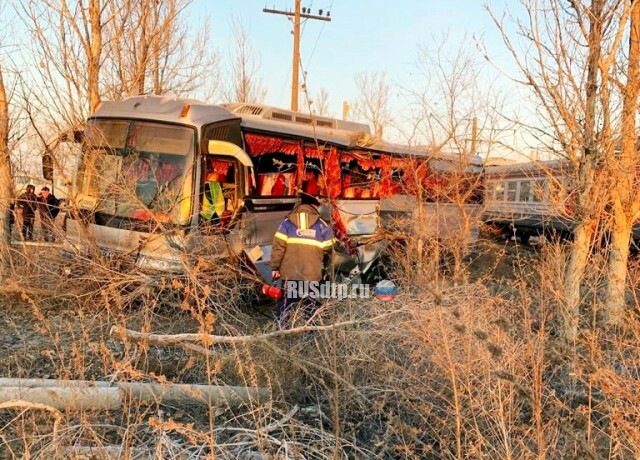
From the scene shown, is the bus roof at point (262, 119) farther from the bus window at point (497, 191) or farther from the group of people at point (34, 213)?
the group of people at point (34, 213)

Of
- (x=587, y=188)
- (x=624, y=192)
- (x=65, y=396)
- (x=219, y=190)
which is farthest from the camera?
(x=219, y=190)

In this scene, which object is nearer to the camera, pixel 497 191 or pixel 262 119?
pixel 262 119

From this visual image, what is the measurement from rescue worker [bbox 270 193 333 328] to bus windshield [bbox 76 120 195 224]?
5.07 feet

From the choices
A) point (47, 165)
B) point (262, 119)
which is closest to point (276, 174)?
point (262, 119)

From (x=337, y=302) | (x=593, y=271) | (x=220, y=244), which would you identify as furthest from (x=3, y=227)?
(x=593, y=271)

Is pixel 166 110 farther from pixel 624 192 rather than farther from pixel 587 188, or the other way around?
pixel 624 192

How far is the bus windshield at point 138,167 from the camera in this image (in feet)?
22.0

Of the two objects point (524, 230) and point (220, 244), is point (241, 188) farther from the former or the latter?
point (524, 230)

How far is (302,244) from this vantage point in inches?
239

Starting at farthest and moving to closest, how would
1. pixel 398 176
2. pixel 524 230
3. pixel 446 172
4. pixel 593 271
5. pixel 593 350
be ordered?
1. pixel 524 230
2. pixel 398 176
3. pixel 446 172
4. pixel 593 271
5. pixel 593 350

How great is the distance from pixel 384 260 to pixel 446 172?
218 cm

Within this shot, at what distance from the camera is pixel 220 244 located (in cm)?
686

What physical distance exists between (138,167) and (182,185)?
2.36ft

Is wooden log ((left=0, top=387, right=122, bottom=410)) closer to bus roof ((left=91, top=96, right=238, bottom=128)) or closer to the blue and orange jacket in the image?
the blue and orange jacket
